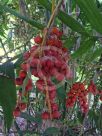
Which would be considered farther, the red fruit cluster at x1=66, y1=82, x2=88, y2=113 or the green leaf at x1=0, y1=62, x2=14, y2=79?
the red fruit cluster at x1=66, y1=82, x2=88, y2=113

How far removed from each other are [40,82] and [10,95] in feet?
0.66

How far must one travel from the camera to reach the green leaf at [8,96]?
1.88 ft

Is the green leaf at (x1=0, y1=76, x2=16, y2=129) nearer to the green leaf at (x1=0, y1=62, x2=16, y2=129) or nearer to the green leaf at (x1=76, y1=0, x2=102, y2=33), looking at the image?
the green leaf at (x1=0, y1=62, x2=16, y2=129)

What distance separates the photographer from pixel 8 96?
23.0 inches

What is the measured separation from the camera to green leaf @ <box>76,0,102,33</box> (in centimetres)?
51

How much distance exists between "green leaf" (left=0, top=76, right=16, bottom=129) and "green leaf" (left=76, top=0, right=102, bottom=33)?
0.16 meters

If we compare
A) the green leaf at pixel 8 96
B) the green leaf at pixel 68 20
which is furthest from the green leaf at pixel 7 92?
the green leaf at pixel 68 20

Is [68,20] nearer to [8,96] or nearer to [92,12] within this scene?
[92,12]

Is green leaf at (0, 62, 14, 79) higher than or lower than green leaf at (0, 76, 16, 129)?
higher

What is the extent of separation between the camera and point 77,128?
1251 millimetres

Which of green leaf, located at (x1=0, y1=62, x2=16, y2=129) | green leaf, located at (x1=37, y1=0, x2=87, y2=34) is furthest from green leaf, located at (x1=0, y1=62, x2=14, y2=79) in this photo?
green leaf, located at (x1=37, y1=0, x2=87, y2=34)

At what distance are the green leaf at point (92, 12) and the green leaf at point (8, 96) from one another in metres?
0.16

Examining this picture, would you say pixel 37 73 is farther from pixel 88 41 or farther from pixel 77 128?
pixel 77 128

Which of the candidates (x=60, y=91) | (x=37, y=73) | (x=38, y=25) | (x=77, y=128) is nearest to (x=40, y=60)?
(x=37, y=73)
